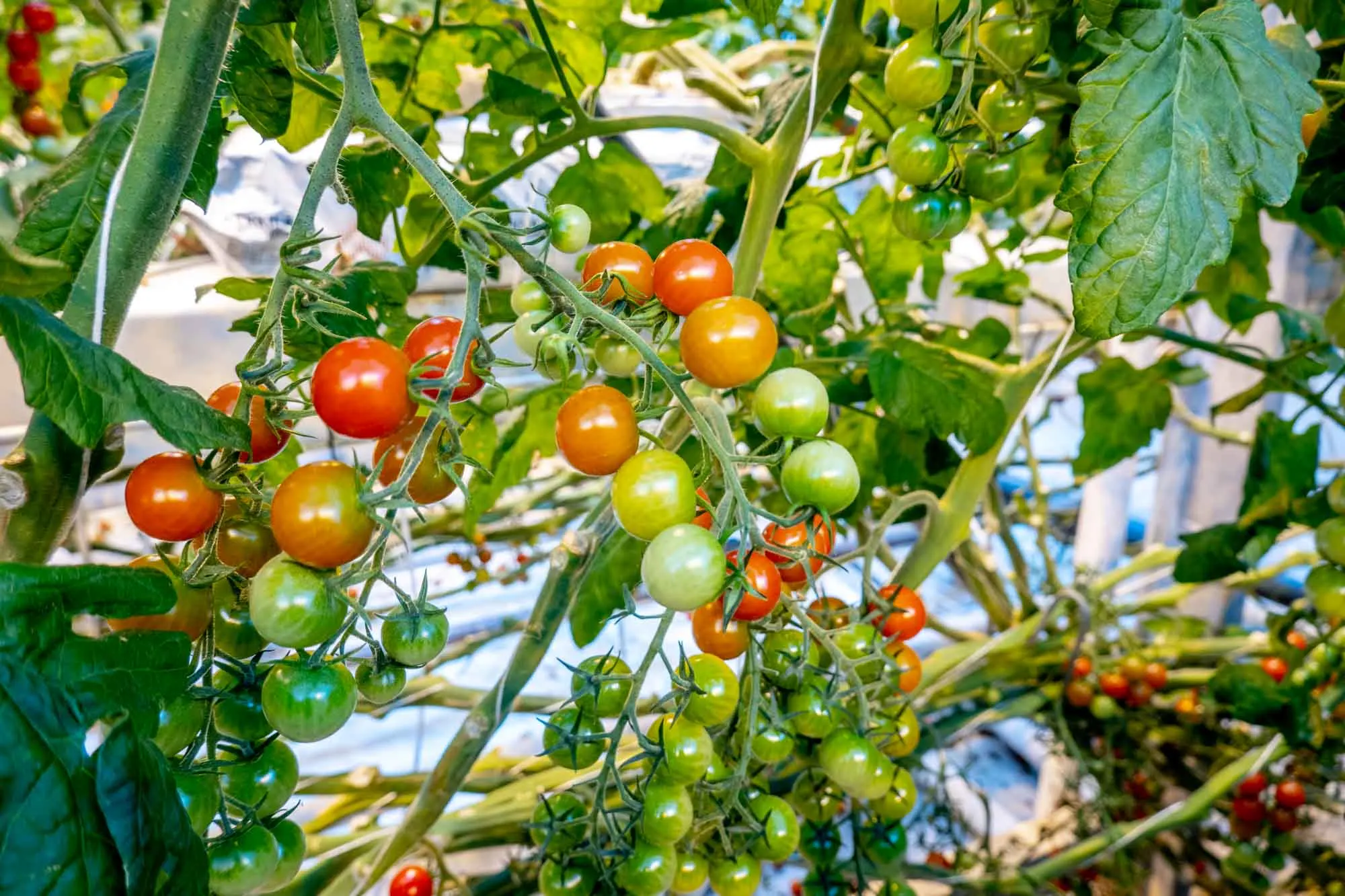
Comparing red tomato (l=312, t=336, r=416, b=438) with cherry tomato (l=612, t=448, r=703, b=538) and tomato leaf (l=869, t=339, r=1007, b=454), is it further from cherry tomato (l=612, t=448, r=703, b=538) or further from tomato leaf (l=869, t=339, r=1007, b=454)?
tomato leaf (l=869, t=339, r=1007, b=454)

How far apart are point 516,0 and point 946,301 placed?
1.23 meters

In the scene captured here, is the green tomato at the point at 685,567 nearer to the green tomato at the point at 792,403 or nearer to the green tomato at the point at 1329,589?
the green tomato at the point at 792,403

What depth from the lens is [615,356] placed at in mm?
398

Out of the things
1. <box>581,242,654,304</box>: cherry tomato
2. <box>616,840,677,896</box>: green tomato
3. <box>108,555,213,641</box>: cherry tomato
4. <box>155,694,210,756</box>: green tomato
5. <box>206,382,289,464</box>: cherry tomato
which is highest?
<box>581,242,654,304</box>: cherry tomato

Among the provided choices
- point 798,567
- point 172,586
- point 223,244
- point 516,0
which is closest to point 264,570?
point 172,586

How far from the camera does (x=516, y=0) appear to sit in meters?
0.84

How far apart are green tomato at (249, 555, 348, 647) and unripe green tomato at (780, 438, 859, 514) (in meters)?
0.17

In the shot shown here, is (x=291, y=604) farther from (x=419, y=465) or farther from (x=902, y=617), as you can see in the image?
(x=902, y=617)

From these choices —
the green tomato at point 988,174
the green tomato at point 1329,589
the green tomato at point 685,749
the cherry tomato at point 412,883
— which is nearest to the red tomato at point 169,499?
the green tomato at point 685,749

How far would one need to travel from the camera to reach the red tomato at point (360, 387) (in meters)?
0.28

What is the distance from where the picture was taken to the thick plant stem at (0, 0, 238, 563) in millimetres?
305

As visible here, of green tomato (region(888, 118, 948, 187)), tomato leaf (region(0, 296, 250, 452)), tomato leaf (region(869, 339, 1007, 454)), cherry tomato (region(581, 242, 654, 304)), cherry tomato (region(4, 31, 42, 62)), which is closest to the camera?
tomato leaf (region(0, 296, 250, 452))

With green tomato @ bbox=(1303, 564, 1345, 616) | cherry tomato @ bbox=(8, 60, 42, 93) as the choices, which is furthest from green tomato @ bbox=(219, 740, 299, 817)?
cherry tomato @ bbox=(8, 60, 42, 93)

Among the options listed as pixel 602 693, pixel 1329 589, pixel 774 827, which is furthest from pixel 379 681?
pixel 1329 589
